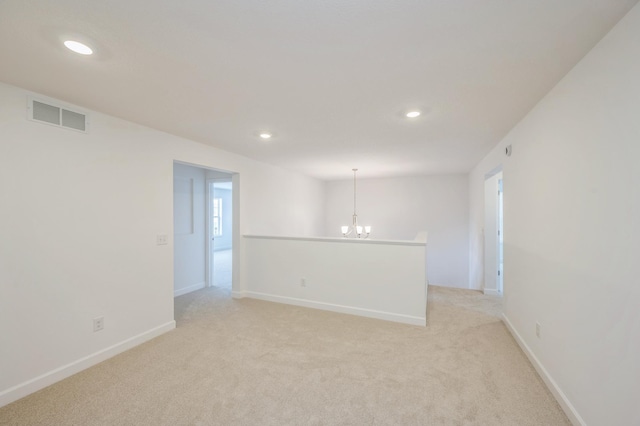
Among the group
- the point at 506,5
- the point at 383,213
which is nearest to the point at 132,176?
the point at 506,5

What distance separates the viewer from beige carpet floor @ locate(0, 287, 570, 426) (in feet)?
5.89

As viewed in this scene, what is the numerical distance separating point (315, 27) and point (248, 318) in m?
3.28

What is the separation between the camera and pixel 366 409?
6.08ft

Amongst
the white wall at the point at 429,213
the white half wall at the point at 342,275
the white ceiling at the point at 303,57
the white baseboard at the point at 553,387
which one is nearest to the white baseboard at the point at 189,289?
the white half wall at the point at 342,275

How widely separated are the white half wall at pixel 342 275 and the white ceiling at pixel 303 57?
63.1 inches

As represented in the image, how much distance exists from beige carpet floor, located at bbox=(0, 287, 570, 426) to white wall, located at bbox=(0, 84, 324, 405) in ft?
0.81

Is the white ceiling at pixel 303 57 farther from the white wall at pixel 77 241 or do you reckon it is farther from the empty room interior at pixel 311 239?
the white wall at pixel 77 241

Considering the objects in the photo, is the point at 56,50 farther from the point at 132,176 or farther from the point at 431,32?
the point at 431,32

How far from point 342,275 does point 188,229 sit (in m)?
2.95

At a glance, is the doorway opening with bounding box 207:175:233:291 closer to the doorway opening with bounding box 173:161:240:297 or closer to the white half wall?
the doorway opening with bounding box 173:161:240:297

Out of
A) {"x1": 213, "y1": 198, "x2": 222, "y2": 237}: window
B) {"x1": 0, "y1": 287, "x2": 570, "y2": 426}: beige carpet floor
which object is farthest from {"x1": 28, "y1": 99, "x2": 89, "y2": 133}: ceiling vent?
{"x1": 213, "y1": 198, "x2": 222, "y2": 237}: window

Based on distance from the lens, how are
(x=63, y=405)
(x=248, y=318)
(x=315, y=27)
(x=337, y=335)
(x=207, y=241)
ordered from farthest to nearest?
(x=207, y=241) < (x=248, y=318) < (x=337, y=335) < (x=63, y=405) < (x=315, y=27)

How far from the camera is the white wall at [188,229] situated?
4.62m

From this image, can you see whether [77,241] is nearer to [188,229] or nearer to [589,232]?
[188,229]
